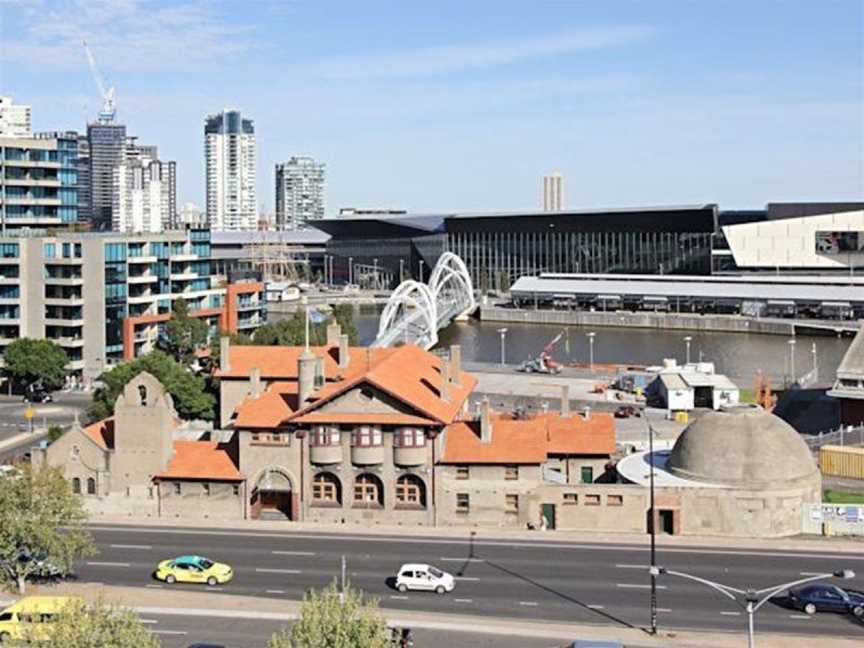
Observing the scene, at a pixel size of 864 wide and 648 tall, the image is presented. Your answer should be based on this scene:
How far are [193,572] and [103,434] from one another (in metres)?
18.0

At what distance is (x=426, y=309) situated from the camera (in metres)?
150

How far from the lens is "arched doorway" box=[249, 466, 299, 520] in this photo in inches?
2334

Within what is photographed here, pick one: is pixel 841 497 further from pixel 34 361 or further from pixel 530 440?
pixel 34 361

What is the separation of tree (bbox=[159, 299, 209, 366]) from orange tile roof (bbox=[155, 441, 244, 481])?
49.8 m

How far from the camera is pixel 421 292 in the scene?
150625mm

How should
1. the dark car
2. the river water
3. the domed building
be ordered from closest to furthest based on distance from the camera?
1. the dark car
2. the domed building
3. the river water

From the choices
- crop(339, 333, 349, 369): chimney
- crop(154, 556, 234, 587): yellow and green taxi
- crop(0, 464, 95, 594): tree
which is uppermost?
crop(339, 333, 349, 369): chimney

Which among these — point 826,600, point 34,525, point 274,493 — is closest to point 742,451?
point 826,600

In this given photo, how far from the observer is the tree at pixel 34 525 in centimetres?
4459

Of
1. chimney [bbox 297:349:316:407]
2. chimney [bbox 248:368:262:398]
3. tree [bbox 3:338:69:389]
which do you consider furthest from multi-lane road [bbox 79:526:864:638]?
tree [bbox 3:338:69:389]

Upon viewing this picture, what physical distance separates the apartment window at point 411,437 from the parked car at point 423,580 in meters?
12.4

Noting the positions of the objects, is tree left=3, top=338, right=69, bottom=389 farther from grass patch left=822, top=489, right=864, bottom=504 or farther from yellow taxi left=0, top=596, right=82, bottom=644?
grass patch left=822, top=489, right=864, bottom=504

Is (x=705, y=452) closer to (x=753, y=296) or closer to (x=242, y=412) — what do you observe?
(x=242, y=412)

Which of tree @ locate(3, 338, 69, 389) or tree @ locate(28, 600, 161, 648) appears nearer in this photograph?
tree @ locate(28, 600, 161, 648)
